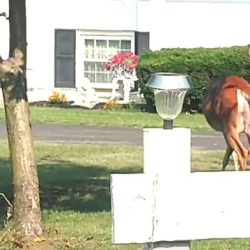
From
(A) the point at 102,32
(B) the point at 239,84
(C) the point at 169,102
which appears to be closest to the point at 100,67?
(A) the point at 102,32

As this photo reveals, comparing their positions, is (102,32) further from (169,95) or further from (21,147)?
(169,95)

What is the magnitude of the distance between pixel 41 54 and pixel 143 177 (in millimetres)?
23709

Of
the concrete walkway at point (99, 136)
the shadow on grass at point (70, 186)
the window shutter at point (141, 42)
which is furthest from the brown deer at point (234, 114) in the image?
the window shutter at point (141, 42)

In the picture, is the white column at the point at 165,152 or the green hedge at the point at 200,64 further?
the green hedge at the point at 200,64

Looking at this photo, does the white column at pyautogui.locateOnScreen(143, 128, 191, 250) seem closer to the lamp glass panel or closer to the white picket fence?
the white picket fence

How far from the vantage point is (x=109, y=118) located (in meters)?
22.1

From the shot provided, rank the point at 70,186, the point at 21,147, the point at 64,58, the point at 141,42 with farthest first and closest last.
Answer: the point at 64,58
the point at 141,42
the point at 70,186
the point at 21,147

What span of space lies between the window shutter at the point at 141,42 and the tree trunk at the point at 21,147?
18834 millimetres

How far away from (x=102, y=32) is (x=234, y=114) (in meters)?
14.4

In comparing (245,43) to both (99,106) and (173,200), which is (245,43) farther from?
(173,200)

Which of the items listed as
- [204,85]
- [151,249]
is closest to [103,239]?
[151,249]

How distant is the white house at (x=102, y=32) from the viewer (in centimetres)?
2634

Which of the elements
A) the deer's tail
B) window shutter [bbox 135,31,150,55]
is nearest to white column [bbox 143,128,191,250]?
the deer's tail

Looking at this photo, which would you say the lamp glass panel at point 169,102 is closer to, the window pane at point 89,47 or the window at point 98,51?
the window at point 98,51
